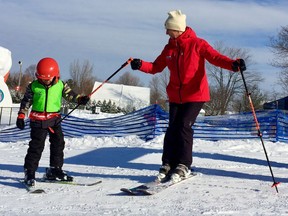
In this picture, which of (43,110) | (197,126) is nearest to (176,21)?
(43,110)

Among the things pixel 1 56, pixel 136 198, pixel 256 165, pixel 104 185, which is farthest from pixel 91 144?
pixel 1 56

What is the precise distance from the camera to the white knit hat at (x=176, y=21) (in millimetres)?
5074

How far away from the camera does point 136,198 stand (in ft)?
13.5

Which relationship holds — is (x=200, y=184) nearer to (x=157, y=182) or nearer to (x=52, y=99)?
(x=157, y=182)

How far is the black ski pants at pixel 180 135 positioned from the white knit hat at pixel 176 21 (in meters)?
0.89

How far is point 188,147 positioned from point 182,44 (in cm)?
118

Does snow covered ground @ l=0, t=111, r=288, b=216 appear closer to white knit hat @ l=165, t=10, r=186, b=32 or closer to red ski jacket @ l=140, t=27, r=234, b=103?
red ski jacket @ l=140, t=27, r=234, b=103

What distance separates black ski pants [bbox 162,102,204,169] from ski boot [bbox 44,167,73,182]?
46.1 inches

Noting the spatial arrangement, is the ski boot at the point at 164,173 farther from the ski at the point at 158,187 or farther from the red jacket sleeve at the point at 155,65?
the red jacket sleeve at the point at 155,65

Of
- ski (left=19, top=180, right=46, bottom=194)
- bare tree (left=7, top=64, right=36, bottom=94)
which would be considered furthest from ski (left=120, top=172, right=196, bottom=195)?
bare tree (left=7, top=64, right=36, bottom=94)

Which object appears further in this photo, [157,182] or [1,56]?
[1,56]

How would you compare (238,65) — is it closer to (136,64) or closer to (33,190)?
(136,64)

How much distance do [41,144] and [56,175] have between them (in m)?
0.41

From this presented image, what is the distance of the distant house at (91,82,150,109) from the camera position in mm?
61500
